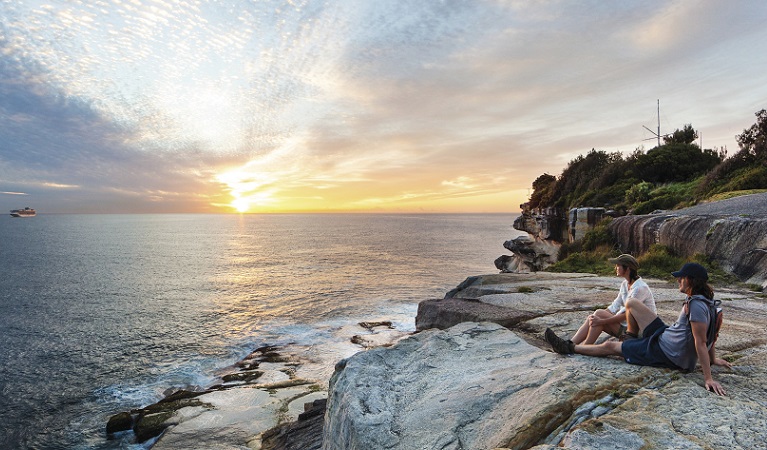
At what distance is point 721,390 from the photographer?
4688mm

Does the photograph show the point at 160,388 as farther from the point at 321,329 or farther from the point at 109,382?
the point at 321,329

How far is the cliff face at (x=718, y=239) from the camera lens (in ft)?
44.1

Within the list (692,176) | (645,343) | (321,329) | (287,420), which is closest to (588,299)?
(645,343)

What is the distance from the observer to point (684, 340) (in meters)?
5.16

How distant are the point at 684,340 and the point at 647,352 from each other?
0.51m

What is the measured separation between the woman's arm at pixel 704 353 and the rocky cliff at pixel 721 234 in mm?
10609

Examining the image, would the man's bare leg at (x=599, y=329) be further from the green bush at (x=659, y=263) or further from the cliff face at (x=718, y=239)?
the green bush at (x=659, y=263)

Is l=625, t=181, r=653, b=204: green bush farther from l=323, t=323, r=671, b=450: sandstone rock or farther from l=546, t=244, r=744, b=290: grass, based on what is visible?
l=323, t=323, r=671, b=450: sandstone rock

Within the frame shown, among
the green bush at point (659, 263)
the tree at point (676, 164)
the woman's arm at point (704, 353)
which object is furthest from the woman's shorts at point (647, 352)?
the tree at point (676, 164)

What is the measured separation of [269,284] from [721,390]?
38.0m

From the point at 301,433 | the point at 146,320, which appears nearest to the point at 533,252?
the point at 146,320

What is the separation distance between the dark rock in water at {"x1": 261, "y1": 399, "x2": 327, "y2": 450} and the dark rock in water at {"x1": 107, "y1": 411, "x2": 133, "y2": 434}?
16.8 ft

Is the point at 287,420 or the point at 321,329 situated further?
the point at 321,329

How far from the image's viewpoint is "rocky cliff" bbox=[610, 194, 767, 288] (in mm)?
13516
